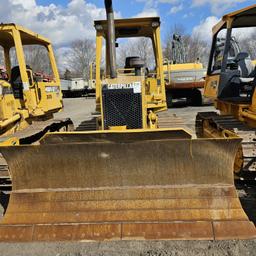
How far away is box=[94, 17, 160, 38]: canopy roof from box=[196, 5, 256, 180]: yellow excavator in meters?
1.19

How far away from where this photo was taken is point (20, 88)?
8062 millimetres

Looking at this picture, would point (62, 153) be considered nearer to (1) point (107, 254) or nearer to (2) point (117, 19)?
(1) point (107, 254)

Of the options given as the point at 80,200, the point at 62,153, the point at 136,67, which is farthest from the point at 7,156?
the point at 136,67

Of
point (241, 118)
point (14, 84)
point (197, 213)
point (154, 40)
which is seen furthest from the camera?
point (14, 84)

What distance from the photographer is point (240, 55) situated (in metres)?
6.83

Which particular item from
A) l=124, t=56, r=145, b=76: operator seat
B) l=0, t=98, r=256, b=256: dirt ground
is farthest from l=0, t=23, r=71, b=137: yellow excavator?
l=0, t=98, r=256, b=256: dirt ground

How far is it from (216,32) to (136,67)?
5.27 ft

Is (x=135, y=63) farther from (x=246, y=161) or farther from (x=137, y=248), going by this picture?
(x=137, y=248)

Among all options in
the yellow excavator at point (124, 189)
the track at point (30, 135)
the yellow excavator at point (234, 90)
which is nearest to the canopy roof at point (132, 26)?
the yellow excavator at point (234, 90)

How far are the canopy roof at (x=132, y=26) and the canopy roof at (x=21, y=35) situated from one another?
1728 millimetres

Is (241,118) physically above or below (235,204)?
above

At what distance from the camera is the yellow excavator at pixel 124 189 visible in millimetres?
4113

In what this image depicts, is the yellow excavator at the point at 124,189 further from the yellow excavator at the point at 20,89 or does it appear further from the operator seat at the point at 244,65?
the operator seat at the point at 244,65

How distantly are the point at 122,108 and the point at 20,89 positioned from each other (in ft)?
10.5
